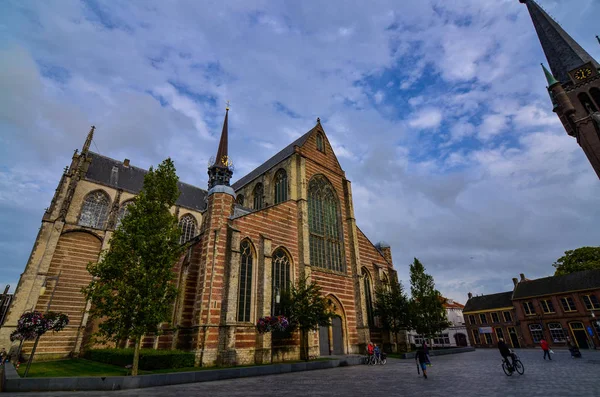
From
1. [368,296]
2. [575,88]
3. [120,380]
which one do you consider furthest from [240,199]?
[575,88]

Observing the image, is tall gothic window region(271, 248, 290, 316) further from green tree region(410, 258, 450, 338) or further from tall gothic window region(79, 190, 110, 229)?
tall gothic window region(79, 190, 110, 229)

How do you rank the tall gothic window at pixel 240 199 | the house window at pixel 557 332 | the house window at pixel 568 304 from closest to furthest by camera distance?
the tall gothic window at pixel 240 199
the house window at pixel 568 304
the house window at pixel 557 332

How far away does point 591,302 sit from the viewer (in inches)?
1436

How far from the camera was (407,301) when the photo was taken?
25.6 meters

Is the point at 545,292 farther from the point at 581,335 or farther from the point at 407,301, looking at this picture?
the point at 407,301

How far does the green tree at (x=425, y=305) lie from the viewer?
25992 millimetres

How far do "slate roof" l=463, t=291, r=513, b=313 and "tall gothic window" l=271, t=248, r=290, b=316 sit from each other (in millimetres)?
42391

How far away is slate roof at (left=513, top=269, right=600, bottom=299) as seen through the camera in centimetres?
3721

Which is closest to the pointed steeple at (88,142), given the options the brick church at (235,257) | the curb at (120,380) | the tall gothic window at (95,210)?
the brick church at (235,257)

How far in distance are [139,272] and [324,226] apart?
17284 mm

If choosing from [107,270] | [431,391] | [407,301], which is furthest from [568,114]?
[107,270]

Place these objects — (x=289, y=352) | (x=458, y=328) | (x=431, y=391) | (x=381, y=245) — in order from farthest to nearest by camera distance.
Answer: (x=458, y=328) < (x=381, y=245) < (x=289, y=352) < (x=431, y=391)

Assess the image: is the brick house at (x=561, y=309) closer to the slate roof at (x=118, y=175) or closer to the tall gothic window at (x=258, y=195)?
the tall gothic window at (x=258, y=195)

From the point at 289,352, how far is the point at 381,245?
17660mm
